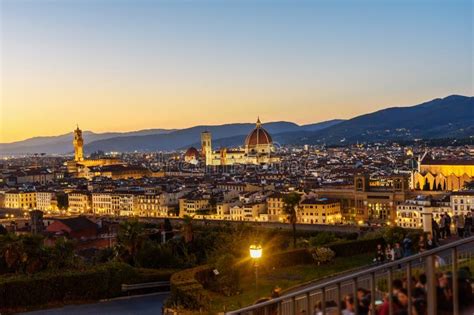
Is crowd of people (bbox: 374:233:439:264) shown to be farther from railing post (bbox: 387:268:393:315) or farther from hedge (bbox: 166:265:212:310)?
railing post (bbox: 387:268:393:315)

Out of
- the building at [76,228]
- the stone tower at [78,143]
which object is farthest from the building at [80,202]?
the stone tower at [78,143]

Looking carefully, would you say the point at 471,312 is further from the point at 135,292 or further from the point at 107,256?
the point at 107,256

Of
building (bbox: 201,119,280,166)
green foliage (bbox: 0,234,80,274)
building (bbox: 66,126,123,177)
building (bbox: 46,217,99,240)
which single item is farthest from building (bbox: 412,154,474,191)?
building (bbox: 66,126,123,177)

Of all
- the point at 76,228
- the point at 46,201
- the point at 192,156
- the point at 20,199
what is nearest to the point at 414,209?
the point at 76,228

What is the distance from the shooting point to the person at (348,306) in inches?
157

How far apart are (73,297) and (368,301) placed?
898 centimetres

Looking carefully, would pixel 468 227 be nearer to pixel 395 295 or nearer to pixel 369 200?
pixel 395 295

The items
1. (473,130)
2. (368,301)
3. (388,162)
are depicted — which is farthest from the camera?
(473,130)

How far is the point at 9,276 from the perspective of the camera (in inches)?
492

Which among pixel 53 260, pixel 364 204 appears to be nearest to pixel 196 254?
pixel 53 260

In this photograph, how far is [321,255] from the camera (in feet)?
43.1

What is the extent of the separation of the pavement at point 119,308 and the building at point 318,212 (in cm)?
3881

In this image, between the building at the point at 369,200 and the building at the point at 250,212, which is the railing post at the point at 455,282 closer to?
the building at the point at 369,200

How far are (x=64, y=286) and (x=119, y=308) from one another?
1223mm
